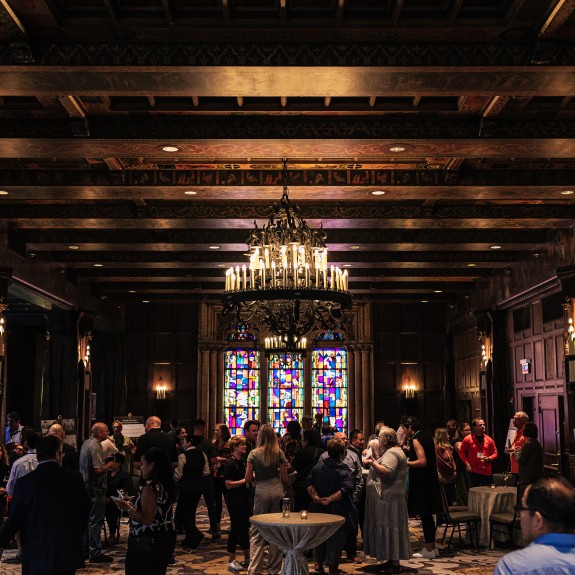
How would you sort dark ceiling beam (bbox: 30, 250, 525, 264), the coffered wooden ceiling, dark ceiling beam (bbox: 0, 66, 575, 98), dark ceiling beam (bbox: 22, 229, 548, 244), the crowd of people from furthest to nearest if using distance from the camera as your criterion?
dark ceiling beam (bbox: 30, 250, 525, 264) < dark ceiling beam (bbox: 22, 229, 548, 244) < dark ceiling beam (bbox: 0, 66, 575, 98) < the coffered wooden ceiling < the crowd of people

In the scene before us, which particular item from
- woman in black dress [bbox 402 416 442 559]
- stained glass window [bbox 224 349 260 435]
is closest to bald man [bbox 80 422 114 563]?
woman in black dress [bbox 402 416 442 559]

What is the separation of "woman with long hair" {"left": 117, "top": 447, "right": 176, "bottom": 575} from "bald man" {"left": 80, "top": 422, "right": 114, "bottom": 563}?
435cm

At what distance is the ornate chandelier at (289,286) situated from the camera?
7551 mm

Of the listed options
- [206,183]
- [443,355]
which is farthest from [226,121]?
[443,355]

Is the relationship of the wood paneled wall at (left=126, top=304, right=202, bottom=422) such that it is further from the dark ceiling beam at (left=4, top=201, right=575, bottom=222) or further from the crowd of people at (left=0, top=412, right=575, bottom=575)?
the dark ceiling beam at (left=4, top=201, right=575, bottom=222)

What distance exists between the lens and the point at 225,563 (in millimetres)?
9367

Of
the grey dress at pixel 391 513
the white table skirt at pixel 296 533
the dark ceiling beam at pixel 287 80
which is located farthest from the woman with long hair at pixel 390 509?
the dark ceiling beam at pixel 287 80

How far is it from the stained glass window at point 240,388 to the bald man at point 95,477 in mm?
11690

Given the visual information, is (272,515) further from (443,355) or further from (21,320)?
(443,355)

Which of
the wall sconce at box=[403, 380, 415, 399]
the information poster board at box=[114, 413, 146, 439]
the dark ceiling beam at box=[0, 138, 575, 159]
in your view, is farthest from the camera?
the wall sconce at box=[403, 380, 415, 399]

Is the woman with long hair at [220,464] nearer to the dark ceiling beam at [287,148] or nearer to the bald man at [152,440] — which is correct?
the bald man at [152,440]

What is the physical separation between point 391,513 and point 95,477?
11.6 ft

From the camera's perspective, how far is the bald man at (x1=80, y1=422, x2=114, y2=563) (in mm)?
9578
